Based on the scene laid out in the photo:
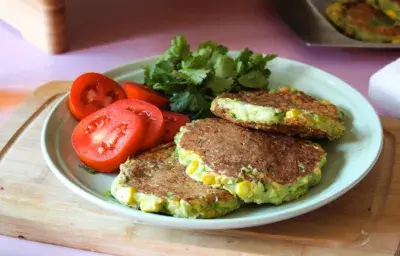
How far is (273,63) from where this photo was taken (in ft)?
5.77

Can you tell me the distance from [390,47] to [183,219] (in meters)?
1.26

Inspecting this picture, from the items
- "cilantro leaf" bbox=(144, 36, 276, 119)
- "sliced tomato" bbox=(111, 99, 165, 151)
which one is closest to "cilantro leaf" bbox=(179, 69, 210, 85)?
"cilantro leaf" bbox=(144, 36, 276, 119)

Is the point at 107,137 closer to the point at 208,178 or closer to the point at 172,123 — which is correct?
the point at 172,123

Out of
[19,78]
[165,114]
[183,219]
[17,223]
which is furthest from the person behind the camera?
[19,78]

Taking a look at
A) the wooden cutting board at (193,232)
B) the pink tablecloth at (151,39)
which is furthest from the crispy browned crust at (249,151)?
the pink tablecloth at (151,39)

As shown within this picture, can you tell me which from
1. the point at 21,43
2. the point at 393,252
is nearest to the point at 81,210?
the point at 393,252

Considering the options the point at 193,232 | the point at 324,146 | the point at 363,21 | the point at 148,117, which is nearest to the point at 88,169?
the point at 148,117

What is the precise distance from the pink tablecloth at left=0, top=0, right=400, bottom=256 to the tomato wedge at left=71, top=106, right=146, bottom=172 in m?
0.51

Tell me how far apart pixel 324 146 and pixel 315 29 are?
2.56 feet

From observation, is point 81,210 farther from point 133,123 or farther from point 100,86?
point 100,86

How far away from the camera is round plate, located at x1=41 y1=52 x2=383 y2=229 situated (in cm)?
115

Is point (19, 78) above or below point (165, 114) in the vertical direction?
below

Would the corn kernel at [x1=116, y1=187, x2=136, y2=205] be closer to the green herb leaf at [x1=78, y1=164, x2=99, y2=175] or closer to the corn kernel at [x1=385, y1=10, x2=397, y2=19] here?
the green herb leaf at [x1=78, y1=164, x2=99, y2=175]

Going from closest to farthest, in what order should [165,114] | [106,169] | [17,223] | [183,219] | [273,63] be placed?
1. [183,219]
2. [17,223]
3. [106,169]
4. [165,114]
5. [273,63]
